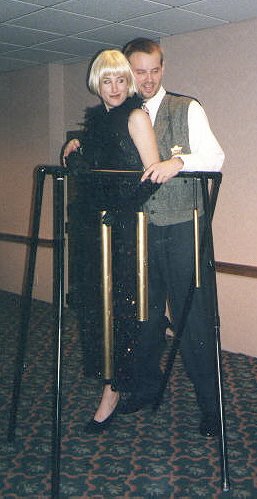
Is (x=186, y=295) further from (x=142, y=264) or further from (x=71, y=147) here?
(x=71, y=147)

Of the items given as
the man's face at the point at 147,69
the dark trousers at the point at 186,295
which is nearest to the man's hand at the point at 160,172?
the dark trousers at the point at 186,295

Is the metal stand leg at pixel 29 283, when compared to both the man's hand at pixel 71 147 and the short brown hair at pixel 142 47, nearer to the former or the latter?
the man's hand at pixel 71 147

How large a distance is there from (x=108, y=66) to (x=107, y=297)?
0.89m

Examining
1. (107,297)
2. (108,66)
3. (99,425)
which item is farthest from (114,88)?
(99,425)

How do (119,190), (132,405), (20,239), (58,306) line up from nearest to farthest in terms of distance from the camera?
(58,306)
(119,190)
(132,405)
(20,239)

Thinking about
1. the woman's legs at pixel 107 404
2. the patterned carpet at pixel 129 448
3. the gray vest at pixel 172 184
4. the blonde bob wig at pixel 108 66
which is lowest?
the patterned carpet at pixel 129 448

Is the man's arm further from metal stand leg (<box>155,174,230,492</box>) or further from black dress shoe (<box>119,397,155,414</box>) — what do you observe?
black dress shoe (<box>119,397,155,414</box>)

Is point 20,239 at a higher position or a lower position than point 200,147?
lower

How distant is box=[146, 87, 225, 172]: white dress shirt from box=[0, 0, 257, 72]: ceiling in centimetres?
138

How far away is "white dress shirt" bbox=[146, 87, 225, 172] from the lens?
2204 mm

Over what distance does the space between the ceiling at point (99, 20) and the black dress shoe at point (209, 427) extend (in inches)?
98.6

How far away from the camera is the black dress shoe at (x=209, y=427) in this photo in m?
2.66

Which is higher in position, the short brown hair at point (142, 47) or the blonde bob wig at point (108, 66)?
the short brown hair at point (142, 47)

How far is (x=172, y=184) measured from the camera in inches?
99.9
